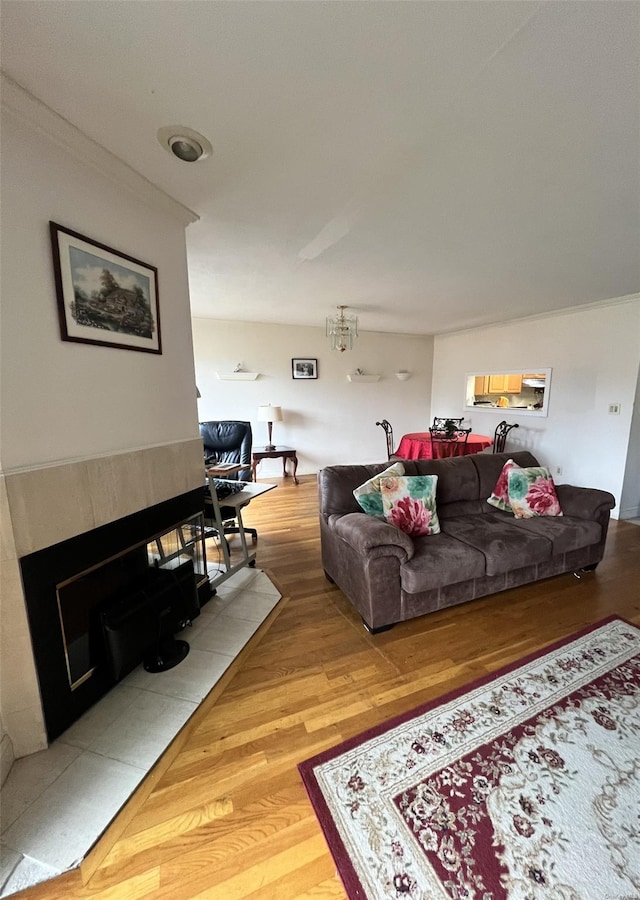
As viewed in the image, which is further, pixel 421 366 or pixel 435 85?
pixel 421 366

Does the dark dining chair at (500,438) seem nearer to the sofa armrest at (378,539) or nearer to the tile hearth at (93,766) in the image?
the sofa armrest at (378,539)

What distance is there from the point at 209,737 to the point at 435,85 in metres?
2.63

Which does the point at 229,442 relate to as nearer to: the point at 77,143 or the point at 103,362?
the point at 103,362

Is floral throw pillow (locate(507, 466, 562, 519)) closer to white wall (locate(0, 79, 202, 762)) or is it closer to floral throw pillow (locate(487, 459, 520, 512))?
floral throw pillow (locate(487, 459, 520, 512))

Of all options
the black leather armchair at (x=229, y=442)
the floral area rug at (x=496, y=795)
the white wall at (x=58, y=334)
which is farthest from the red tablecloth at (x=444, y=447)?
the white wall at (x=58, y=334)

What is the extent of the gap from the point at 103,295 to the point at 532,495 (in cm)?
304

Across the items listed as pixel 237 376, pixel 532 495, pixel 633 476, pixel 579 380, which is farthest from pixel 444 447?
pixel 237 376

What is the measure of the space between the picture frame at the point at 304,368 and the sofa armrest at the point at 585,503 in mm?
3828

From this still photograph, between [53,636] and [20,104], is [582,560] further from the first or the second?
[20,104]

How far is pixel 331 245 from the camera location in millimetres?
2432

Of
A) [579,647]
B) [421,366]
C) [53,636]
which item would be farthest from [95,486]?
[421,366]

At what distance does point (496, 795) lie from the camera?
1.20m

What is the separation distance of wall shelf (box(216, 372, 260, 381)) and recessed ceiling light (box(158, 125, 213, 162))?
11.6 ft

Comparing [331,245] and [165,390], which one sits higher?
[331,245]
